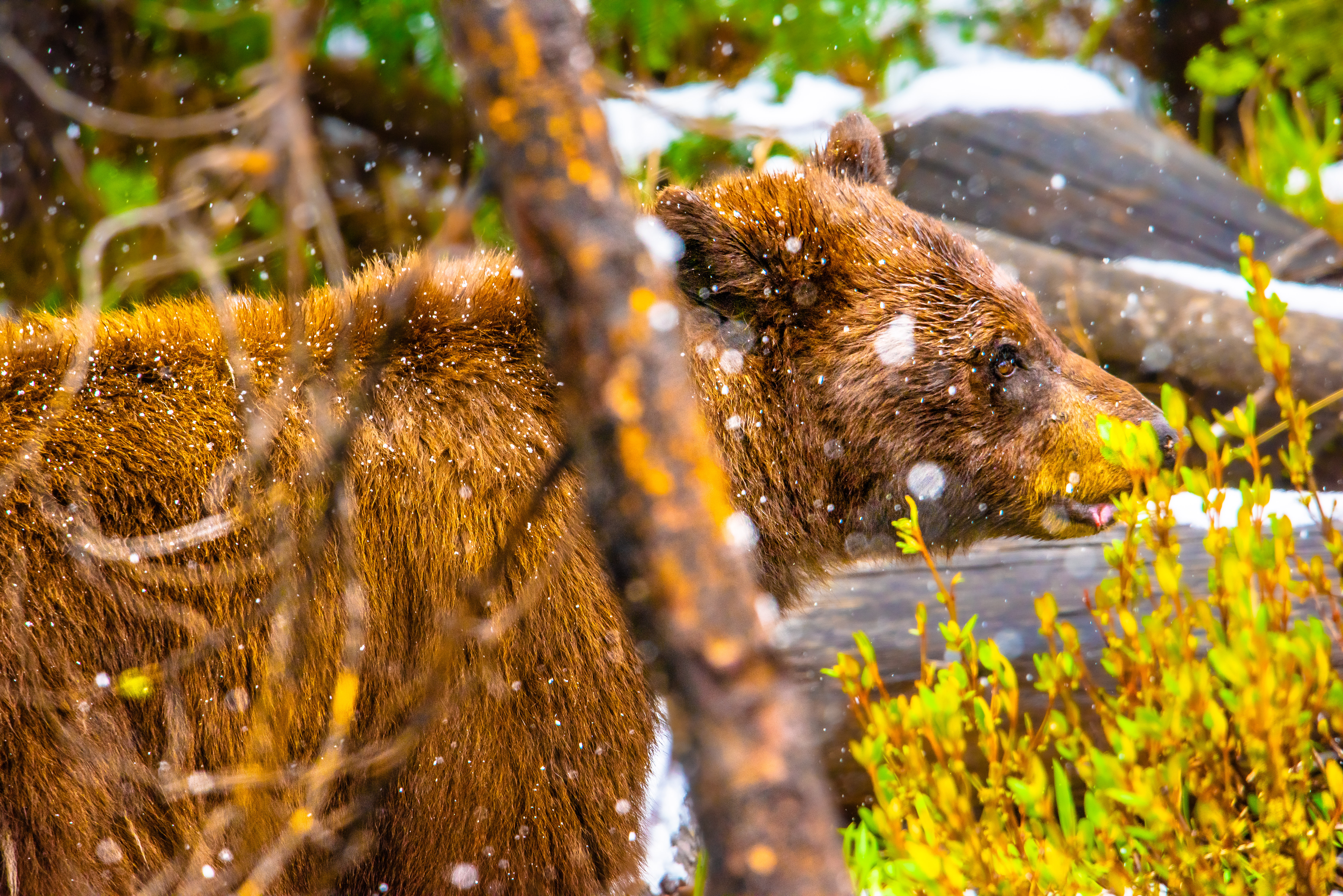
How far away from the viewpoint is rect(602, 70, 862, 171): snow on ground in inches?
221

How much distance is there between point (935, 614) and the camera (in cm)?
383

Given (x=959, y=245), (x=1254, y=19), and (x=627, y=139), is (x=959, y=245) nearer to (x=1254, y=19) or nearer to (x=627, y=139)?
(x=627, y=139)

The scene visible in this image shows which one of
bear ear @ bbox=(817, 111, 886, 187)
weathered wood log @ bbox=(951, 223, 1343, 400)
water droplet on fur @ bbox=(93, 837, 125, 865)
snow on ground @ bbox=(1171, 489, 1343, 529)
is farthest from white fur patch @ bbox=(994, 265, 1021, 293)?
water droplet on fur @ bbox=(93, 837, 125, 865)

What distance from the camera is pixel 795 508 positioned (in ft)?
9.07

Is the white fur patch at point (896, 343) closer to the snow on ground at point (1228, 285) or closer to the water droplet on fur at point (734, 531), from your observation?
the water droplet on fur at point (734, 531)

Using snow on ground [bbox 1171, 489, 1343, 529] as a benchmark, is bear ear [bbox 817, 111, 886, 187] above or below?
above

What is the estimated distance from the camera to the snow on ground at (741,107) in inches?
221

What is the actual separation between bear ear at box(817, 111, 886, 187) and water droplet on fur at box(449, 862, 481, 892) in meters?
2.28

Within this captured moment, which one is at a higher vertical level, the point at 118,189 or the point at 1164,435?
the point at 118,189

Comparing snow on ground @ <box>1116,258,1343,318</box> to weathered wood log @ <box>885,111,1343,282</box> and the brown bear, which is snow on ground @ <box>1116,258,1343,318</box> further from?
the brown bear

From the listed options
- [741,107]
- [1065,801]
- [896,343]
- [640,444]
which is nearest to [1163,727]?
[1065,801]

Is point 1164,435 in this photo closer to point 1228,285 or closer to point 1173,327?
point 1173,327

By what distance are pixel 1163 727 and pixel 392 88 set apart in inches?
232

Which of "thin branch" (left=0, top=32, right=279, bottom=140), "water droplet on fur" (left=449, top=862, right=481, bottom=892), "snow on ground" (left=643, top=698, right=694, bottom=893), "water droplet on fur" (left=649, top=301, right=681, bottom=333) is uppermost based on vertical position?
"thin branch" (left=0, top=32, right=279, bottom=140)
